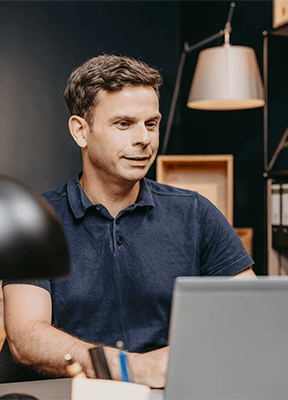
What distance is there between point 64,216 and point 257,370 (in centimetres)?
90

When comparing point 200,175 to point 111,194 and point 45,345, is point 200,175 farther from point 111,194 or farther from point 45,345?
point 45,345

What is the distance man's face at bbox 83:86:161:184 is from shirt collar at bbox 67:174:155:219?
8 centimetres

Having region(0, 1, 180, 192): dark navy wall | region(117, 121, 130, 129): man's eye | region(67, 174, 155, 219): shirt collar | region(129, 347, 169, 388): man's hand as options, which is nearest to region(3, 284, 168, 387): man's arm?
region(129, 347, 169, 388): man's hand

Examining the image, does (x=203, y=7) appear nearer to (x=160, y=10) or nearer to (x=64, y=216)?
(x=160, y=10)

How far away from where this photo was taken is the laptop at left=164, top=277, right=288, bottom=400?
1.93 ft

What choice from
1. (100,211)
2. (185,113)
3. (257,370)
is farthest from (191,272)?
(185,113)

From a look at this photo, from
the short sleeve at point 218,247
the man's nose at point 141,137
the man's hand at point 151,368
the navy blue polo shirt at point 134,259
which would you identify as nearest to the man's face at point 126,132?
the man's nose at point 141,137

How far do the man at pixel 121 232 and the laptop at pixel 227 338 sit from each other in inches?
26.3

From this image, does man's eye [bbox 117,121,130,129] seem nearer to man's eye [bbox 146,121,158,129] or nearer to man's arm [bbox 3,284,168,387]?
man's eye [bbox 146,121,158,129]

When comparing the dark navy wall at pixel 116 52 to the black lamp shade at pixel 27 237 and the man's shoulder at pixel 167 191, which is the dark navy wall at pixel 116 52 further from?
the black lamp shade at pixel 27 237

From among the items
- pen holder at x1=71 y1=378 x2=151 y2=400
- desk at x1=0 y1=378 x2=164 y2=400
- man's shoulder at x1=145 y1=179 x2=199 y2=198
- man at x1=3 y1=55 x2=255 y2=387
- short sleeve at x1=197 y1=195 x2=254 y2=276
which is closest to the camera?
pen holder at x1=71 y1=378 x2=151 y2=400

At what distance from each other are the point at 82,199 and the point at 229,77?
1.53 meters

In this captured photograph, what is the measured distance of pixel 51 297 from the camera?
129 centimetres

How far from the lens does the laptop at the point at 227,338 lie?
59 centimetres
